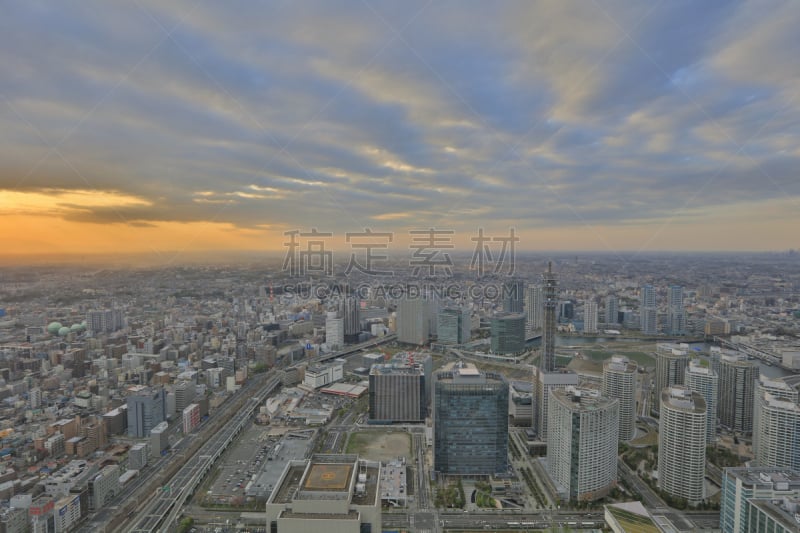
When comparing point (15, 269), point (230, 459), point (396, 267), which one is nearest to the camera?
point (15, 269)

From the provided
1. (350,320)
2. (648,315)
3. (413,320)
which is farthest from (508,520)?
(648,315)

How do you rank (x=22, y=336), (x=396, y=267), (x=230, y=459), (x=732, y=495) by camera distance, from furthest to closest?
(x=396, y=267) → (x=22, y=336) → (x=230, y=459) → (x=732, y=495)

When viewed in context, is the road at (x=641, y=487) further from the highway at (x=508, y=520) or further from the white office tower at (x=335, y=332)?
the white office tower at (x=335, y=332)

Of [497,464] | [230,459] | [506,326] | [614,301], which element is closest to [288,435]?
[230,459]

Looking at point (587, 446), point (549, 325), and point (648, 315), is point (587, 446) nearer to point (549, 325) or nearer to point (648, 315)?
point (549, 325)

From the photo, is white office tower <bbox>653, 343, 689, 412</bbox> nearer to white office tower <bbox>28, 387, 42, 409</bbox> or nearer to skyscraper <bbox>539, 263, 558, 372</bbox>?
skyscraper <bbox>539, 263, 558, 372</bbox>

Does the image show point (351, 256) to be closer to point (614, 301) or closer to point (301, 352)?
point (301, 352)
